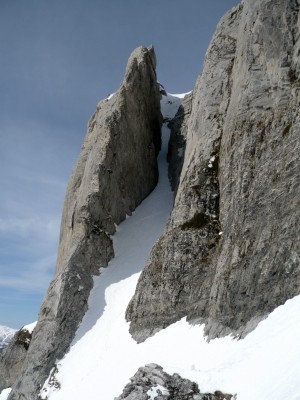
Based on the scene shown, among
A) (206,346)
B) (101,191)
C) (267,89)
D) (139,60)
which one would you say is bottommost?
(206,346)

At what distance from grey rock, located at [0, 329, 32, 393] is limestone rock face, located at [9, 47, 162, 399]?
20.9ft

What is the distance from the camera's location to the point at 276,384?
1210 cm

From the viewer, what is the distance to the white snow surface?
1312 cm

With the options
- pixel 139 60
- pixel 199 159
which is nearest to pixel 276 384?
pixel 199 159

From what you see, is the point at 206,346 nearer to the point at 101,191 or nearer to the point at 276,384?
the point at 276,384

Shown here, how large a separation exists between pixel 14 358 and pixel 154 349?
20.2 m

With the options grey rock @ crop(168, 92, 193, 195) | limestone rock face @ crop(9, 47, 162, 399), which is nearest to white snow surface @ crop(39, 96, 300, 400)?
limestone rock face @ crop(9, 47, 162, 399)

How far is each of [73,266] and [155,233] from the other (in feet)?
28.3

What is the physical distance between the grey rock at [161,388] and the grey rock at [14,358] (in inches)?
939

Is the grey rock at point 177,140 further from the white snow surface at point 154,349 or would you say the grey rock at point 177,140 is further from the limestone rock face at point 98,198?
the white snow surface at point 154,349

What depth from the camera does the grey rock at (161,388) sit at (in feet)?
48.2

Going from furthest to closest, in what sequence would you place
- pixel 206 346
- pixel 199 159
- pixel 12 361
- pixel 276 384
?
pixel 12 361, pixel 199 159, pixel 206 346, pixel 276 384

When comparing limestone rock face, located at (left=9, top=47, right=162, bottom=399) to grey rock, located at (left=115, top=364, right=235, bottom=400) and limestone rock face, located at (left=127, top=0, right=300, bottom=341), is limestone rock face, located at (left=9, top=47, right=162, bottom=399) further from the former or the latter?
grey rock, located at (left=115, top=364, right=235, bottom=400)

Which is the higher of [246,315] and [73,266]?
[73,266]
